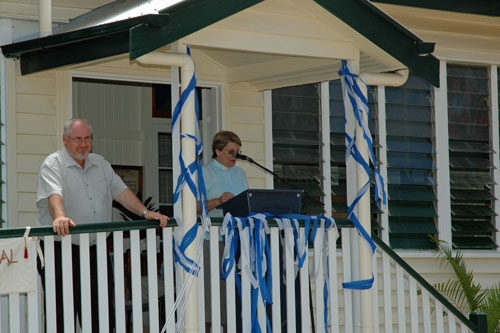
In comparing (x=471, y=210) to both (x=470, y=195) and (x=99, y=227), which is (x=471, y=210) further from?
(x=99, y=227)

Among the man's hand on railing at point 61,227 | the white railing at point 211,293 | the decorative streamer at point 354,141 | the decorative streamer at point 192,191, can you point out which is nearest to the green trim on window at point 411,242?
the white railing at point 211,293

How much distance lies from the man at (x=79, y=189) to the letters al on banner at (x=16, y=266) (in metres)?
0.45

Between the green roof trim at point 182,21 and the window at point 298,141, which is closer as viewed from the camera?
the green roof trim at point 182,21

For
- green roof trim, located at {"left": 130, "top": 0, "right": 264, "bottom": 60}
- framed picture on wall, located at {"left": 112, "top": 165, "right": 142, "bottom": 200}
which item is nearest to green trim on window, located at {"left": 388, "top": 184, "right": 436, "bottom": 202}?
framed picture on wall, located at {"left": 112, "top": 165, "right": 142, "bottom": 200}

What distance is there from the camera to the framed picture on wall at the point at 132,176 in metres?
9.97

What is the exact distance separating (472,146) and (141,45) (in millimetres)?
4872

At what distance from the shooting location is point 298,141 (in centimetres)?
873

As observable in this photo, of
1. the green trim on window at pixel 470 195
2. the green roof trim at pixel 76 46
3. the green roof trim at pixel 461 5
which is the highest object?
the green roof trim at pixel 461 5

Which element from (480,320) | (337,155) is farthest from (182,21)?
(480,320)

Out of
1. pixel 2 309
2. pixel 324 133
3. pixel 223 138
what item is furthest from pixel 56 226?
pixel 324 133

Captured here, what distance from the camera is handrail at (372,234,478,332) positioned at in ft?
23.9

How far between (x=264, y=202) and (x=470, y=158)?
3679 mm

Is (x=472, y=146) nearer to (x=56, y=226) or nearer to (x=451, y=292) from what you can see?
(x=451, y=292)

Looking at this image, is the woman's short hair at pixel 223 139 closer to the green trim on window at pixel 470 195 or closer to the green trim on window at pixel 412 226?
the green trim on window at pixel 412 226
